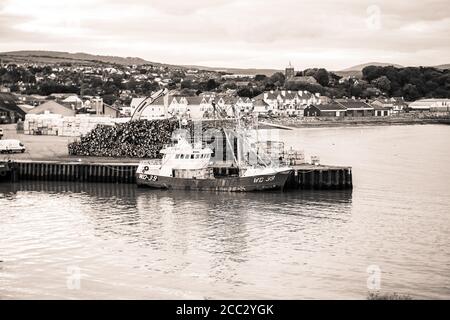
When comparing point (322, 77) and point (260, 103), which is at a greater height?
point (322, 77)

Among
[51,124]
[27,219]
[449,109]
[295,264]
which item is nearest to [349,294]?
[295,264]

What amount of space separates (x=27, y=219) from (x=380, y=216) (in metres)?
13.7

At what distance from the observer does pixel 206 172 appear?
38.5 m

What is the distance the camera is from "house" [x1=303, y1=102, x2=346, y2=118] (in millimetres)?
118188

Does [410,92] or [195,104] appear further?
[410,92]

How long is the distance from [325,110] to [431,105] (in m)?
29.9

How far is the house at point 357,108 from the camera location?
123 m

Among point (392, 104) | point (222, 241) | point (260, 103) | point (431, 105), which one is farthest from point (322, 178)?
point (431, 105)

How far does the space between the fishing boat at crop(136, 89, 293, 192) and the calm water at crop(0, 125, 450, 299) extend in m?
0.81

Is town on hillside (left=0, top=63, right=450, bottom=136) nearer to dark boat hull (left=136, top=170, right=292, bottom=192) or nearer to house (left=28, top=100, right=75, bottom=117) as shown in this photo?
house (left=28, top=100, right=75, bottom=117)

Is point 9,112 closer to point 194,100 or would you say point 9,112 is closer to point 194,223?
point 194,100

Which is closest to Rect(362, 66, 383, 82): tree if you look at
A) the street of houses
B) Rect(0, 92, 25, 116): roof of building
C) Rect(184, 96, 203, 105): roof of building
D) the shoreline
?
the street of houses

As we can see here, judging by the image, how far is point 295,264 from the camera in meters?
22.3

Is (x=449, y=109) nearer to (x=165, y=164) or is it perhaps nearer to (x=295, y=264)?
(x=165, y=164)
